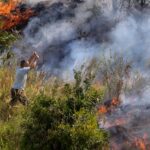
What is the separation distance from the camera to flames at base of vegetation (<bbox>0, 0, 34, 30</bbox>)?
17.3m

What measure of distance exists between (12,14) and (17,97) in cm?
911

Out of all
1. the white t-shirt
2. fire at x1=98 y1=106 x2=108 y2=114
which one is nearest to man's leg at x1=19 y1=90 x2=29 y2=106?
the white t-shirt

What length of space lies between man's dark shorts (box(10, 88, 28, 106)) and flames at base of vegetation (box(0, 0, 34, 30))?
7208mm

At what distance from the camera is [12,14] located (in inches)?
712

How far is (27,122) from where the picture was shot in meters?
6.72

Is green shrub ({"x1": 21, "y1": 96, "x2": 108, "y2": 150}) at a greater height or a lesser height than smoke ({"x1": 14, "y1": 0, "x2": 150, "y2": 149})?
greater

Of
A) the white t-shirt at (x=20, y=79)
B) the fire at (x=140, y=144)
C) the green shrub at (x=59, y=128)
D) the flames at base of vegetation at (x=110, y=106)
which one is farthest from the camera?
the white t-shirt at (x=20, y=79)

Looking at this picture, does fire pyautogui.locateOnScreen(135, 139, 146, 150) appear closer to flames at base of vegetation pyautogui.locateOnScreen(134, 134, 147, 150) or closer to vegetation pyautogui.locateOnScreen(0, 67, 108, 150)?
flames at base of vegetation pyautogui.locateOnScreen(134, 134, 147, 150)

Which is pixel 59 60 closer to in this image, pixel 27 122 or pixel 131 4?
pixel 131 4

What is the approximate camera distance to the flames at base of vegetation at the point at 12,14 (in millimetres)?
17261

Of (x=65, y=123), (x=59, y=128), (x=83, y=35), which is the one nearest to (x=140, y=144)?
(x=65, y=123)

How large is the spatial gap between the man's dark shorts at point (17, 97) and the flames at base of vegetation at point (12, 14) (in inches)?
284

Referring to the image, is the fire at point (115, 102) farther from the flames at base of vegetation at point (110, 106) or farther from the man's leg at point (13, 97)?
the man's leg at point (13, 97)

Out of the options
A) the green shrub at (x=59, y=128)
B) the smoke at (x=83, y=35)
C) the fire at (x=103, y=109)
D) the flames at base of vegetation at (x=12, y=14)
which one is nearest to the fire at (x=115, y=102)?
the fire at (x=103, y=109)
